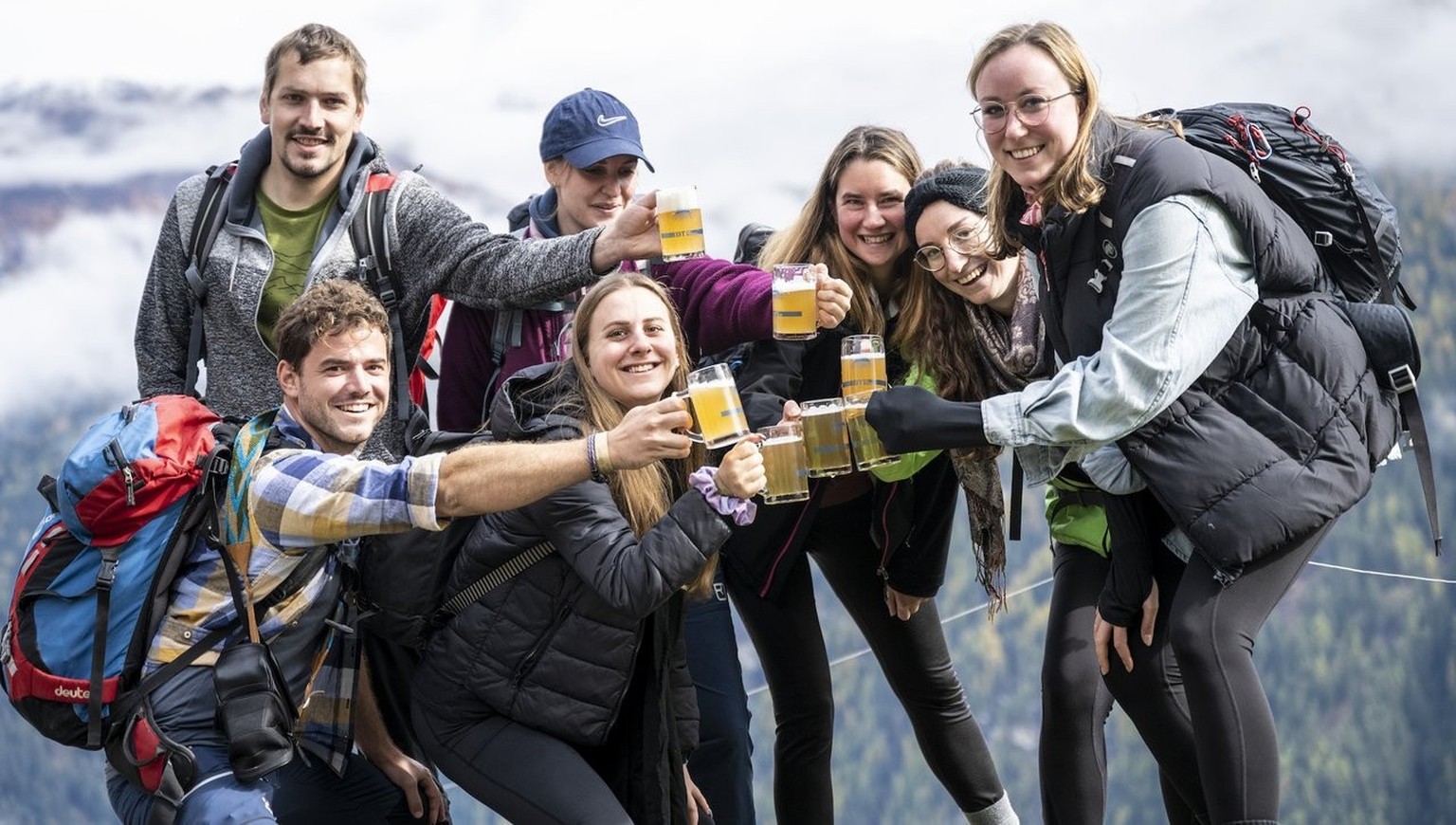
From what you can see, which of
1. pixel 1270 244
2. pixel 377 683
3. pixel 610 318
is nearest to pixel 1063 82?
pixel 1270 244

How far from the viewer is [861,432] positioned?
11.5 ft

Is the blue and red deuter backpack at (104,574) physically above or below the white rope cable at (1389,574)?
above

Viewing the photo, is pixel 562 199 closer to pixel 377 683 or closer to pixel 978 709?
pixel 377 683

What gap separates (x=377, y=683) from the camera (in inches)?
153

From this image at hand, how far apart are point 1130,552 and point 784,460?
78 cm

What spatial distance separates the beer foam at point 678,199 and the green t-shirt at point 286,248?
908mm

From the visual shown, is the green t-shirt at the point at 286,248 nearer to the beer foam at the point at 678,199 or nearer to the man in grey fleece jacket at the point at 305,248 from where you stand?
the man in grey fleece jacket at the point at 305,248

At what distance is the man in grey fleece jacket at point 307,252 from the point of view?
12.8 ft

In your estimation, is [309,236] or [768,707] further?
[768,707]

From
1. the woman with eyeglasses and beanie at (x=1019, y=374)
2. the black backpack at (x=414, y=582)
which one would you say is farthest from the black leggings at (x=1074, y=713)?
the black backpack at (x=414, y=582)

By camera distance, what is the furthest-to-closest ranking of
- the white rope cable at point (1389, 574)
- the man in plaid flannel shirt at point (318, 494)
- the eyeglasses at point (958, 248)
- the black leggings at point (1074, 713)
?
the white rope cable at point (1389, 574)
the eyeglasses at point (958, 248)
the black leggings at point (1074, 713)
the man in plaid flannel shirt at point (318, 494)

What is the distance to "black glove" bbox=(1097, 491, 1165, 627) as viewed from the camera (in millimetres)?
3471

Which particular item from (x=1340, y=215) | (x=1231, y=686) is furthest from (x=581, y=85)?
(x=1231, y=686)

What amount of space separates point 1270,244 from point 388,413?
6.73 ft
